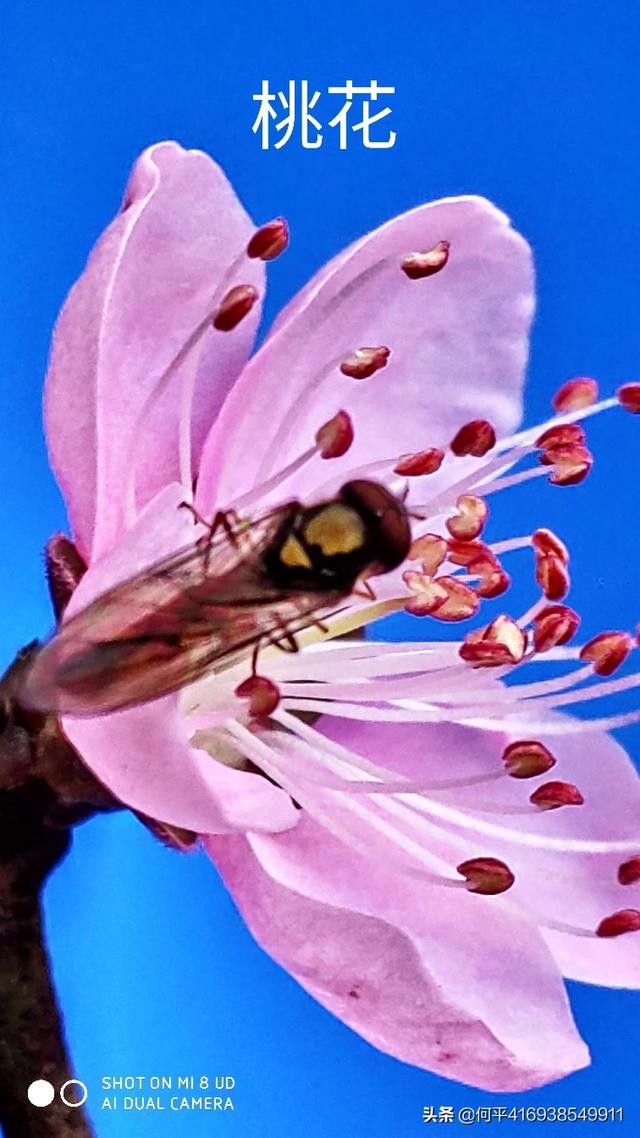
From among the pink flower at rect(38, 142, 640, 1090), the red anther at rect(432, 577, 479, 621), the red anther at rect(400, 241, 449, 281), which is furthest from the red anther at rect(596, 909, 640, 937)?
the red anther at rect(400, 241, 449, 281)

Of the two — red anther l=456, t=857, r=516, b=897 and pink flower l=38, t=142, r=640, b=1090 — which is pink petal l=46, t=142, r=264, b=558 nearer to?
pink flower l=38, t=142, r=640, b=1090

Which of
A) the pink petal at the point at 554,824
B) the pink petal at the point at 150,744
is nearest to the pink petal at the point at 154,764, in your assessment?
the pink petal at the point at 150,744

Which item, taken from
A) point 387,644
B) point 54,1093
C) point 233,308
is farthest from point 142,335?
point 54,1093

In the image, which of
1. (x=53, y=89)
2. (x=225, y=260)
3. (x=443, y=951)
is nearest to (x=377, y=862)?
(x=443, y=951)

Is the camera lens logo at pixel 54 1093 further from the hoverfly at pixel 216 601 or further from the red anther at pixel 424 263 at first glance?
the red anther at pixel 424 263

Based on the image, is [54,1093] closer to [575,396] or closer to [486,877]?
[486,877]
